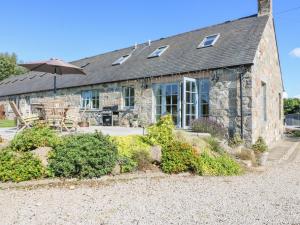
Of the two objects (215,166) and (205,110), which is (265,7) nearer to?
(205,110)

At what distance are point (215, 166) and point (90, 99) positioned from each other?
11.8 m

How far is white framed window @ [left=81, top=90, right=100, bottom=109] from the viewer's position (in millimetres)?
17900

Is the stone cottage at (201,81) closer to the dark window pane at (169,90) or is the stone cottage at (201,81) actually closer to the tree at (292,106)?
the dark window pane at (169,90)

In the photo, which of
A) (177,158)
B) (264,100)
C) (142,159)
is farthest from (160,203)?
(264,100)

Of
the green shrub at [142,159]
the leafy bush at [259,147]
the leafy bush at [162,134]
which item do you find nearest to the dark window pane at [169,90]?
the leafy bush at [259,147]

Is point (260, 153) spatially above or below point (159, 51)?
below

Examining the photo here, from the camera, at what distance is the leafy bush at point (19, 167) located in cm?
605

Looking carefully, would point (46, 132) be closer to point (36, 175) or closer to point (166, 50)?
point (36, 175)

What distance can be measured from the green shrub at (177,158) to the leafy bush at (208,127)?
380cm

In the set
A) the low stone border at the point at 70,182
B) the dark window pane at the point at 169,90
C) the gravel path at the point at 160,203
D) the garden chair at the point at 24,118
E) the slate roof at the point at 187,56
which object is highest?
the slate roof at the point at 187,56

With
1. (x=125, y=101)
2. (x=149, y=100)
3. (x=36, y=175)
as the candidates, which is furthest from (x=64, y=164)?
(x=125, y=101)

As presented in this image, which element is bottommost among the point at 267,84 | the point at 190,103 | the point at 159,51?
the point at 190,103

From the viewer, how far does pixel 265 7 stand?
1551cm

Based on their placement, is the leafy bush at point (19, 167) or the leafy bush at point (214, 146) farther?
the leafy bush at point (214, 146)
